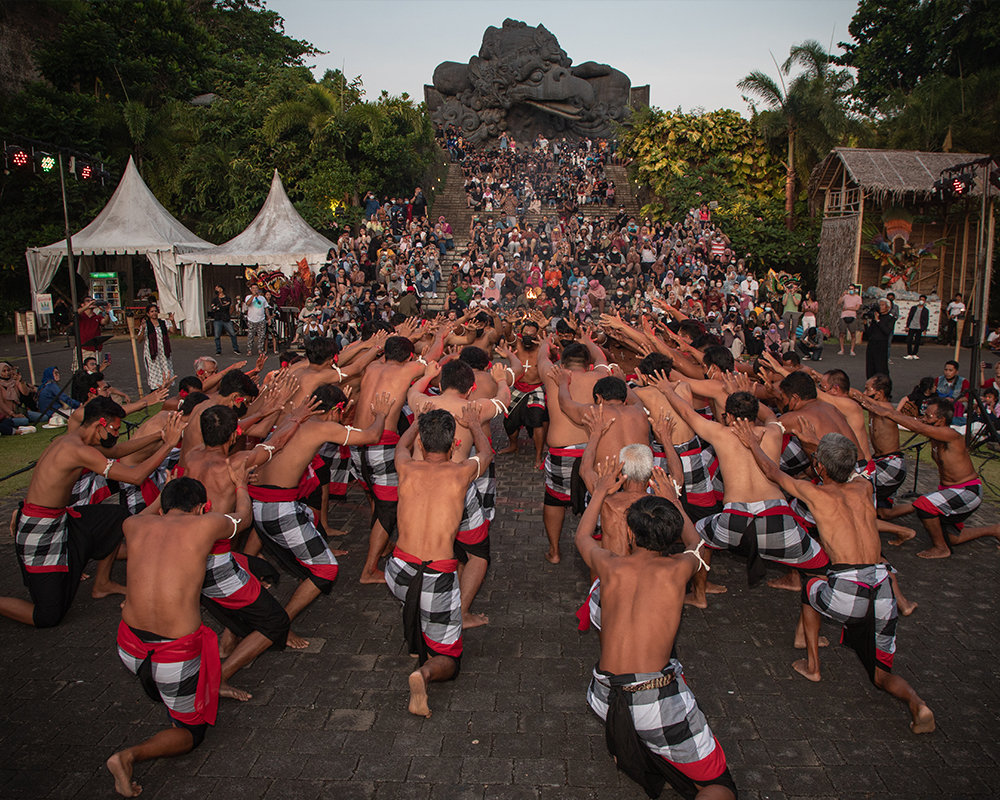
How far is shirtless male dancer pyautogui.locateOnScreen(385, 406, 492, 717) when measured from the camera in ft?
13.3

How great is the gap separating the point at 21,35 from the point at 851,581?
31.3 metres

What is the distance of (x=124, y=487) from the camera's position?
591cm

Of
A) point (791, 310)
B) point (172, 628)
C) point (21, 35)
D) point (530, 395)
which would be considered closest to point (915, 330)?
point (791, 310)

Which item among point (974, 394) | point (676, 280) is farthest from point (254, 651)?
point (676, 280)

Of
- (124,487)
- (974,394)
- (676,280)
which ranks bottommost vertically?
(124,487)

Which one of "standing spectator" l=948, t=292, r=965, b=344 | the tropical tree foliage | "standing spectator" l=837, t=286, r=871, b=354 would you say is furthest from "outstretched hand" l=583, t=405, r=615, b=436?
the tropical tree foliage

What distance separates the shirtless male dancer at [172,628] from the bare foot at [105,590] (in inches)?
76.5

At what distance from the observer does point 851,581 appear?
3.95 meters

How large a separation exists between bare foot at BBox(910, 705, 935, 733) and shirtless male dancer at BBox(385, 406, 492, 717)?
244cm

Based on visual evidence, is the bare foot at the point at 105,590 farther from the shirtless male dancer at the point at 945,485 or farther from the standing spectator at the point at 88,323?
the standing spectator at the point at 88,323

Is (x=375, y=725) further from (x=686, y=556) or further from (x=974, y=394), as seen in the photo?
(x=974, y=394)

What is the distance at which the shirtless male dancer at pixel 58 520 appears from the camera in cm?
468

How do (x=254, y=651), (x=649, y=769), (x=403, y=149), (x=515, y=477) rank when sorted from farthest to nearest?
1. (x=403, y=149)
2. (x=515, y=477)
3. (x=254, y=651)
4. (x=649, y=769)

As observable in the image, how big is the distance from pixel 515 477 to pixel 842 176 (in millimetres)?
19363
